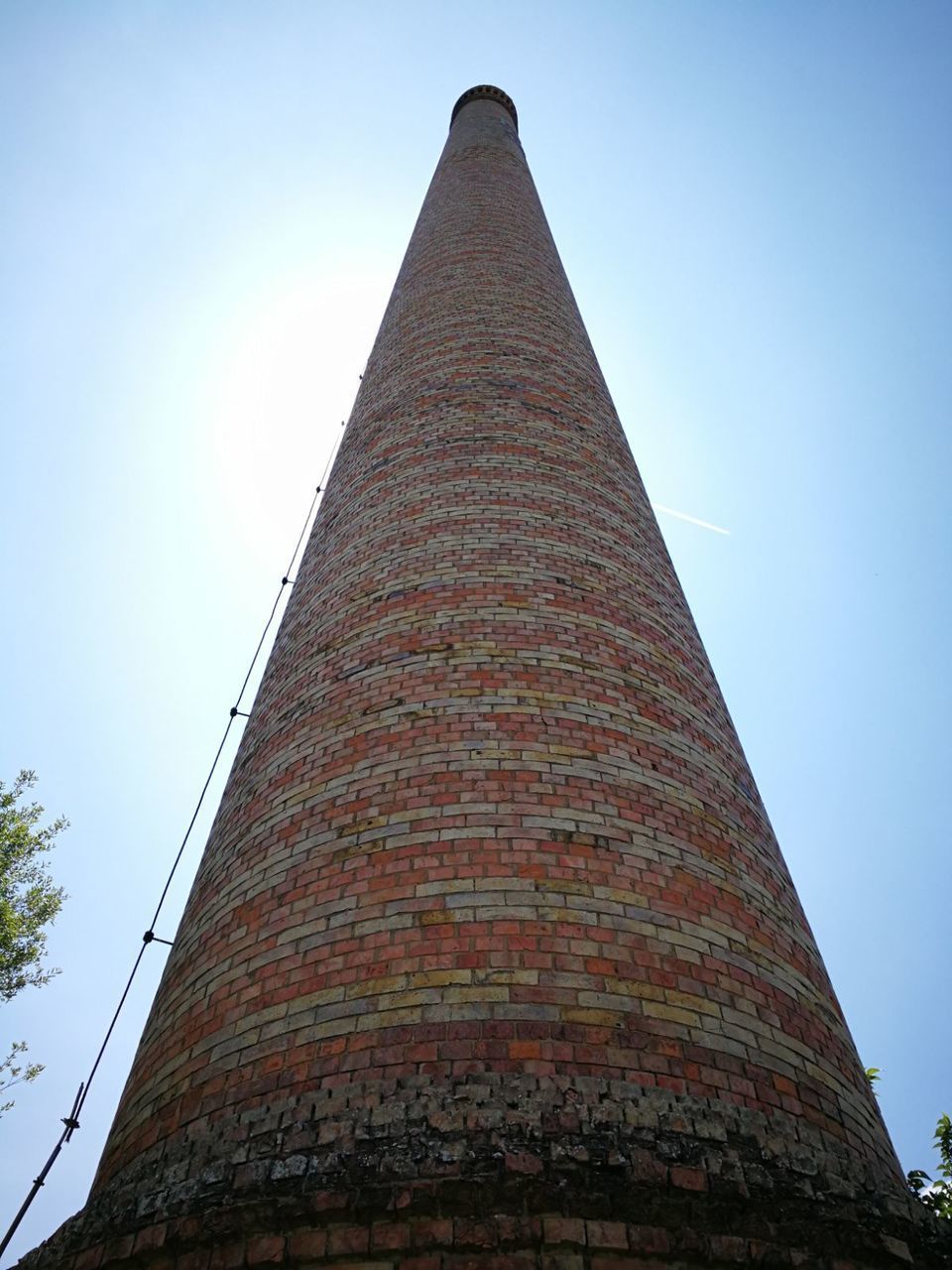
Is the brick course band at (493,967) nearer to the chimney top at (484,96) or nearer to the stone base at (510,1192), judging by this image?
the stone base at (510,1192)

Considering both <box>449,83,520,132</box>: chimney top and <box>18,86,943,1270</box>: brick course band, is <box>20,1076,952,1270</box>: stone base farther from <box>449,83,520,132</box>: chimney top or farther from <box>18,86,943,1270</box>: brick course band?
<box>449,83,520,132</box>: chimney top

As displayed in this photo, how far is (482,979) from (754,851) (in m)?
1.47

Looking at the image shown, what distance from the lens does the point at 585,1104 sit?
2158mm

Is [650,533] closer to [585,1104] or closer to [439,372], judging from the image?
[439,372]

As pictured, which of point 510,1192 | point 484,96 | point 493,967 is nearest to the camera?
point 510,1192

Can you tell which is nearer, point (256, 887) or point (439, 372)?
point (256, 887)

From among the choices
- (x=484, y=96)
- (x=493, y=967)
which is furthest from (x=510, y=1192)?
(x=484, y=96)

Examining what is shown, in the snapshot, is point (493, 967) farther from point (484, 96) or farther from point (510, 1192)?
point (484, 96)

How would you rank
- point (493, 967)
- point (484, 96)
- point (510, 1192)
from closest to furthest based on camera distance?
point (510, 1192)
point (493, 967)
point (484, 96)

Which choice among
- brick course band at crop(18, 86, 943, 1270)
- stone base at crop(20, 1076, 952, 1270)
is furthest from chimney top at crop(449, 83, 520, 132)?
stone base at crop(20, 1076, 952, 1270)

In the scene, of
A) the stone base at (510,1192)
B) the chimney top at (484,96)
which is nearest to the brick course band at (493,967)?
the stone base at (510,1192)

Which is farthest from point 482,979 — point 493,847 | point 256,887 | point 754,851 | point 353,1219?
point 754,851

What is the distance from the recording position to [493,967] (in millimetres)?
2475

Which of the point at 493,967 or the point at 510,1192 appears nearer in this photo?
the point at 510,1192
